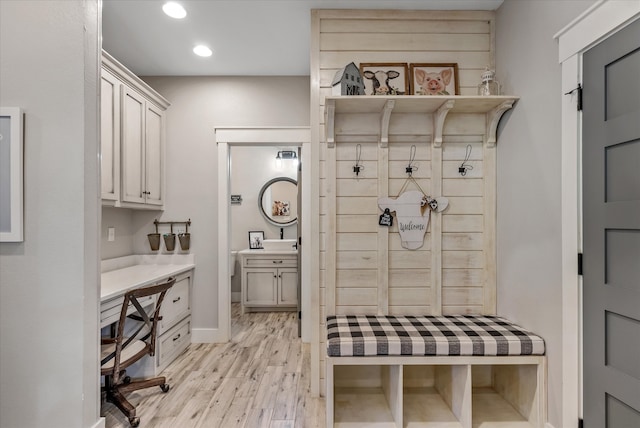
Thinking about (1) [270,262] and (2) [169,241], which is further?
(1) [270,262]

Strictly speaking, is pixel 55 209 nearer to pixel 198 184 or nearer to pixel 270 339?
pixel 198 184

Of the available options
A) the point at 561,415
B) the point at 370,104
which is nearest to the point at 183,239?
the point at 370,104

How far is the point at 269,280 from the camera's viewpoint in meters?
4.62

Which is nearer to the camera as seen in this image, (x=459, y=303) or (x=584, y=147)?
(x=584, y=147)

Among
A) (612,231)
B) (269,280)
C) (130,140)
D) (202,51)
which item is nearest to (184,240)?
(130,140)

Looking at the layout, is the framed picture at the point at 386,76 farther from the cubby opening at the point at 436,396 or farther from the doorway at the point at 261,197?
the doorway at the point at 261,197

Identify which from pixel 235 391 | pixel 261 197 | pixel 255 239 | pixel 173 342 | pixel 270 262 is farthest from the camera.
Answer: pixel 261 197

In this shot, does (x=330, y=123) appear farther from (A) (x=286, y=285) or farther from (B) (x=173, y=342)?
(A) (x=286, y=285)

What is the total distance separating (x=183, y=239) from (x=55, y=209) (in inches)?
80.8

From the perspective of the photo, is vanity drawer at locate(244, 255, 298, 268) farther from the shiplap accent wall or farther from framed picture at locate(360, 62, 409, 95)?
framed picture at locate(360, 62, 409, 95)

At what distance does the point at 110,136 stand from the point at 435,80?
7.83ft

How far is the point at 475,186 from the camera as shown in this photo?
7.90ft

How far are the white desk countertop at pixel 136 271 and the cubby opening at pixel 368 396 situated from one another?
1526 millimetres

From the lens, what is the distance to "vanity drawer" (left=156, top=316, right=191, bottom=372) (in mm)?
2861
